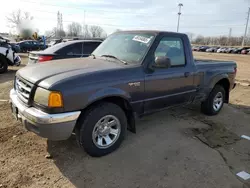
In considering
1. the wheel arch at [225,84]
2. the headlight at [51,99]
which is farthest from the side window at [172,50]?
the headlight at [51,99]

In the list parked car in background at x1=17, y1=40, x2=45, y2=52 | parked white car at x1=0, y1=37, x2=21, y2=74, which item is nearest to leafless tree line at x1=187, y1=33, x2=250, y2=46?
parked car in background at x1=17, y1=40, x2=45, y2=52

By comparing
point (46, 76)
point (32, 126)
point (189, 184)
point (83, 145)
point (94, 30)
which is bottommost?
point (189, 184)

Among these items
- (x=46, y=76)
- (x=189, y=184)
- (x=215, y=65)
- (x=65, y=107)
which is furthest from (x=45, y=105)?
(x=215, y=65)

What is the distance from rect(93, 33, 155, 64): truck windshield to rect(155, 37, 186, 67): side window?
233 mm

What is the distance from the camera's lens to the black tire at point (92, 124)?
115 inches

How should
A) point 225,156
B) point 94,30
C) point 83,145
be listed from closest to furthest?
point 83,145, point 225,156, point 94,30

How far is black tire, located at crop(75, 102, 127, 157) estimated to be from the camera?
2.92m

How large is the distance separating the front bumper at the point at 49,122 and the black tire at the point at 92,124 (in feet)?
0.61

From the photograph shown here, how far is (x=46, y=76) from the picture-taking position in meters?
2.83

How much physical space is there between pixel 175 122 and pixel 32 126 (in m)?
3.12

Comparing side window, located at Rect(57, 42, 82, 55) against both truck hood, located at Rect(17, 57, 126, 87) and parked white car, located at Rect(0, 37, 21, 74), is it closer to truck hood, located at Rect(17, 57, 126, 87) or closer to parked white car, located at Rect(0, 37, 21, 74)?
truck hood, located at Rect(17, 57, 126, 87)

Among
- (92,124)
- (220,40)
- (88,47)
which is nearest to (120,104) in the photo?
(92,124)

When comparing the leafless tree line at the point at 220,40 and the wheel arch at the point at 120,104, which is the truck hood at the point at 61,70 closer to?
the wheel arch at the point at 120,104

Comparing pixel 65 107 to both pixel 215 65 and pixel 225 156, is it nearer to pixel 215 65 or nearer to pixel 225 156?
pixel 225 156
